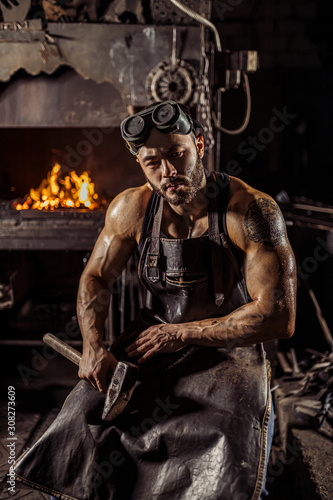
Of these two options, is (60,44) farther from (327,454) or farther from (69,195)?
(327,454)

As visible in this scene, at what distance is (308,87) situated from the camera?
21.2 ft

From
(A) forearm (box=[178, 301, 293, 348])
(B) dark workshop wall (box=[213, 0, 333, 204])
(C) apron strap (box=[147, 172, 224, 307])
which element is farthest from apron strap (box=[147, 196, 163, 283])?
(B) dark workshop wall (box=[213, 0, 333, 204])

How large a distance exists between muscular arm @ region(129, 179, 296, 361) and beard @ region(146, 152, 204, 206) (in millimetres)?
257

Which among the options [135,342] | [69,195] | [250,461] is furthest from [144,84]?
[250,461]

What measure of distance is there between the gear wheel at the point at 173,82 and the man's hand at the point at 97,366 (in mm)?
2919

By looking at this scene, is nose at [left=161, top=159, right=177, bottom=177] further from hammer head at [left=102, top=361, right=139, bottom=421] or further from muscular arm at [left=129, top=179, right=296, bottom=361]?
hammer head at [left=102, top=361, right=139, bottom=421]

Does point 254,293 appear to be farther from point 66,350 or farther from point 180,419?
point 66,350

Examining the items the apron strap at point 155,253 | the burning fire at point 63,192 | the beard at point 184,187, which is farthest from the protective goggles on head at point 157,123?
the burning fire at point 63,192

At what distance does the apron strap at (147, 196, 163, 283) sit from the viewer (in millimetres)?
2701

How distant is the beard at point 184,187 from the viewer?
2.56 meters

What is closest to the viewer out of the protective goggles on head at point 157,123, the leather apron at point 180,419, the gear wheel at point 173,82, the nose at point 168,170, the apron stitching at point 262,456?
the apron stitching at point 262,456

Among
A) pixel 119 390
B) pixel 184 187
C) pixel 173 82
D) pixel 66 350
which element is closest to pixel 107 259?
pixel 66 350

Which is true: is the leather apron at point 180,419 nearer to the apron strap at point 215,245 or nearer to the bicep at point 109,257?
the apron strap at point 215,245

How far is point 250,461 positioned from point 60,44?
4.40 meters
